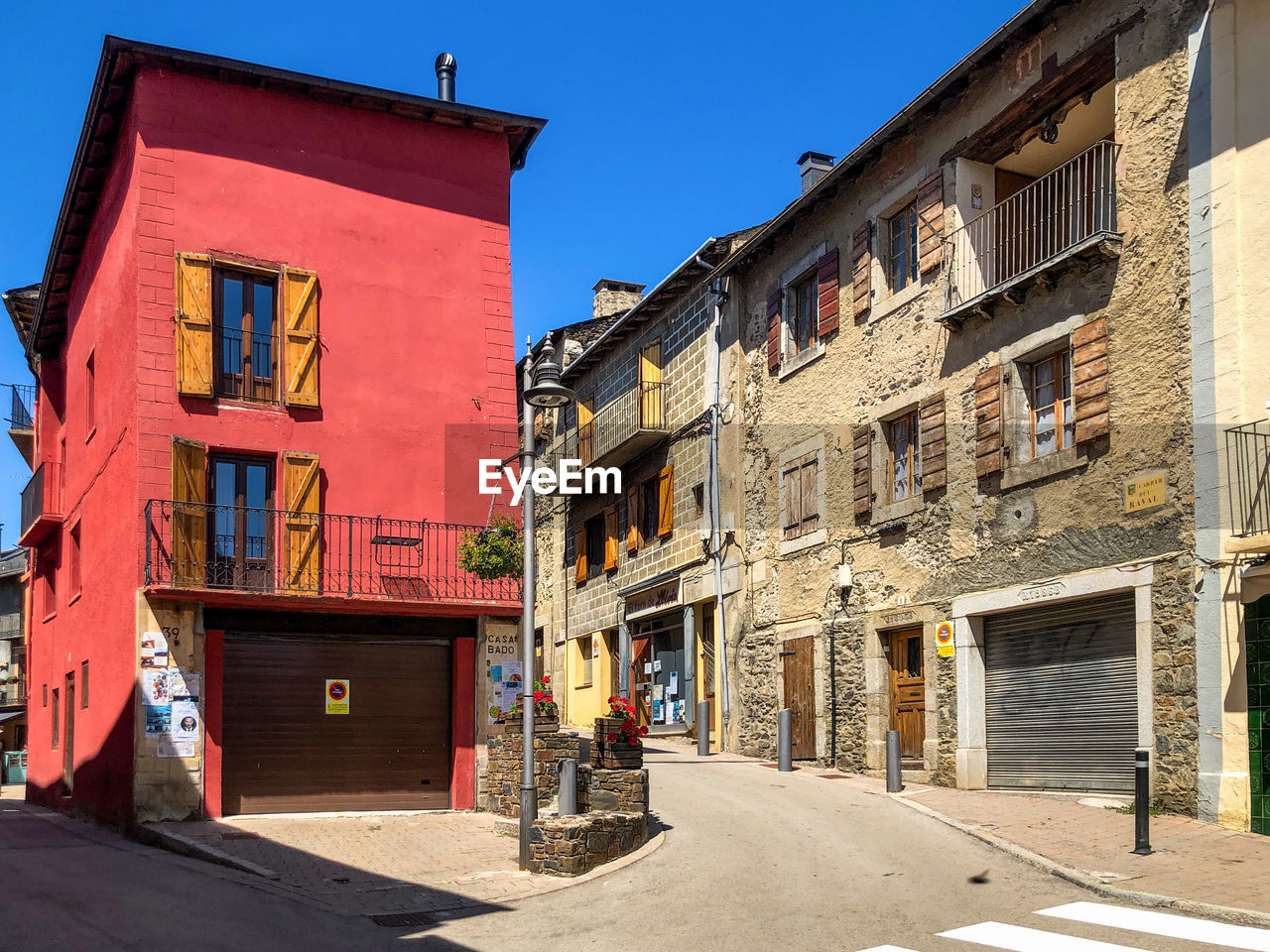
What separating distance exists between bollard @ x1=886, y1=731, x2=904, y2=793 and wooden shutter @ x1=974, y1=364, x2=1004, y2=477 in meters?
3.49

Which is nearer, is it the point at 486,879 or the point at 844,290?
the point at 486,879

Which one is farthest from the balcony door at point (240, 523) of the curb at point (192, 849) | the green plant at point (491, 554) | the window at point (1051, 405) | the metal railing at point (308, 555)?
the window at point (1051, 405)

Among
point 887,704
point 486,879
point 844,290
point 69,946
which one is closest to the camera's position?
point 69,946

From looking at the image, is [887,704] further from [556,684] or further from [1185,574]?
[556,684]

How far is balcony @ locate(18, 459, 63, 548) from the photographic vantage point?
923 inches

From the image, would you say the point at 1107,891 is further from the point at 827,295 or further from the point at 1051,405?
the point at 827,295

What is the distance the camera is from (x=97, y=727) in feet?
60.0

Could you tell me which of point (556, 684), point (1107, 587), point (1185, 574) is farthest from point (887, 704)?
point (556, 684)

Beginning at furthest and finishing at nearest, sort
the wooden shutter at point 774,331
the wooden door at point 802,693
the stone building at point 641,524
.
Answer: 1. the stone building at point 641,524
2. the wooden shutter at point 774,331
3. the wooden door at point 802,693

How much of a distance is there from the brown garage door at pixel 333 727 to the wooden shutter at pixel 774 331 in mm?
7804

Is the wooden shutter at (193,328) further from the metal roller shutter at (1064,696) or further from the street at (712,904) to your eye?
the metal roller shutter at (1064,696)

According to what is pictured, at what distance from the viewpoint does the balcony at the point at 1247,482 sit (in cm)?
1330

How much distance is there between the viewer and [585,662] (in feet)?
103

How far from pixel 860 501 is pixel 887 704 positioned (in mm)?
2919
